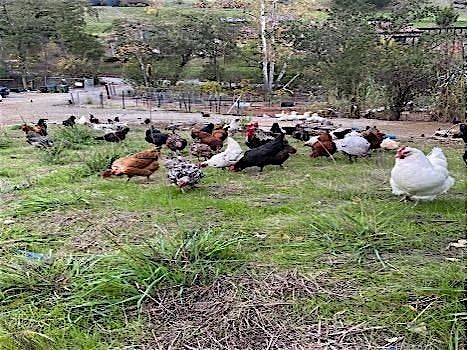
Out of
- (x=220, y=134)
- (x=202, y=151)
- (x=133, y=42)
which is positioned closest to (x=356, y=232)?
(x=202, y=151)

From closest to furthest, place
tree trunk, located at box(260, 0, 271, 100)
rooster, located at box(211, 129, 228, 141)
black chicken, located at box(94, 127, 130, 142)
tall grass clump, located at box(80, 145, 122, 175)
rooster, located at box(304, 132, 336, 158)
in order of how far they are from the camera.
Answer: tall grass clump, located at box(80, 145, 122, 175), rooster, located at box(304, 132, 336, 158), rooster, located at box(211, 129, 228, 141), black chicken, located at box(94, 127, 130, 142), tree trunk, located at box(260, 0, 271, 100)

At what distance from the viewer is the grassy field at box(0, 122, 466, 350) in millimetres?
2109

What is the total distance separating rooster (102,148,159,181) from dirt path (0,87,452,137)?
4934mm

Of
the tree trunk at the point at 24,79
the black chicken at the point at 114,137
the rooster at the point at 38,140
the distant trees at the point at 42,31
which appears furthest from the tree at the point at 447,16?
the tree trunk at the point at 24,79

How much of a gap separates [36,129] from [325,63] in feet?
25.1

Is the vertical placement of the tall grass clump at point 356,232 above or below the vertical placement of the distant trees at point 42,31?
above

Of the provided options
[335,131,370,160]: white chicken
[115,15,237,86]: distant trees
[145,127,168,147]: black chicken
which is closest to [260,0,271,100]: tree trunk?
[115,15,237,86]: distant trees

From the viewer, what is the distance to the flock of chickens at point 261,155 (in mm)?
3730

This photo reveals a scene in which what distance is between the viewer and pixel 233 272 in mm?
2584

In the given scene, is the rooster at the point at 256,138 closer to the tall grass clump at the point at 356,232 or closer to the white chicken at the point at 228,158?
the white chicken at the point at 228,158

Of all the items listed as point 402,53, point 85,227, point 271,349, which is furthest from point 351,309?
point 402,53

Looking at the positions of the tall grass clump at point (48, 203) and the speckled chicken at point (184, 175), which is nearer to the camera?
the tall grass clump at point (48, 203)

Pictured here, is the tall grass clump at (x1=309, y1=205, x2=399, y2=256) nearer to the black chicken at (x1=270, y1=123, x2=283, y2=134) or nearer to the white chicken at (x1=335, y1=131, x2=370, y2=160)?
the white chicken at (x1=335, y1=131, x2=370, y2=160)

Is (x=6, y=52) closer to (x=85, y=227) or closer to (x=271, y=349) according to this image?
(x=85, y=227)
